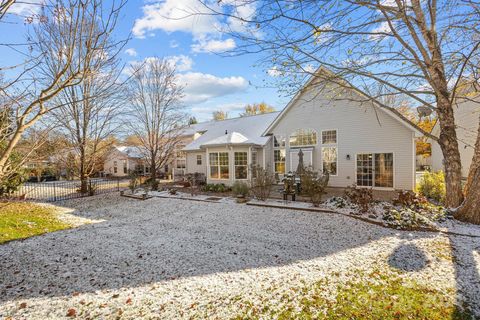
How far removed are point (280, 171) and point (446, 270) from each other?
38.0 feet

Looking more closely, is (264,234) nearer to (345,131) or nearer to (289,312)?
(289,312)

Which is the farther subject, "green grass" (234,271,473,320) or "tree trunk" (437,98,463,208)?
"tree trunk" (437,98,463,208)

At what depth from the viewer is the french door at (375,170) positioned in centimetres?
1191

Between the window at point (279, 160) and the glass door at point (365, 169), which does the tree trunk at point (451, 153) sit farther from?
the window at point (279, 160)

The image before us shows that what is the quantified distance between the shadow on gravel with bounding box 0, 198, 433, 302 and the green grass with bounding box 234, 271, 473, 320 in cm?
97

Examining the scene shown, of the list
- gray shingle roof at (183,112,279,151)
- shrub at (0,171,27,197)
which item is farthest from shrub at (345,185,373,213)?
shrub at (0,171,27,197)

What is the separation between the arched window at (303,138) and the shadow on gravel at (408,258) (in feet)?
31.5

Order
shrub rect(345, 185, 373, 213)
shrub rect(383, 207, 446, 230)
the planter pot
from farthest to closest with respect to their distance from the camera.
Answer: the planter pot → shrub rect(345, 185, 373, 213) → shrub rect(383, 207, 446, 230)

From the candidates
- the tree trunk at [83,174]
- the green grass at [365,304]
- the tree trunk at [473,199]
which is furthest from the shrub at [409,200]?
the tree trunk at [83,174]

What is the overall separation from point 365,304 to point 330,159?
11.4 m

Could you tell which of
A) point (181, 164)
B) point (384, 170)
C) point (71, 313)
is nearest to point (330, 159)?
point (384, 170)

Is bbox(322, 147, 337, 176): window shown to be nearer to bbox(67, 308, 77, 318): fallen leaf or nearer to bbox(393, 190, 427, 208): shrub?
bbox(393, 190, 427, 208): shrub

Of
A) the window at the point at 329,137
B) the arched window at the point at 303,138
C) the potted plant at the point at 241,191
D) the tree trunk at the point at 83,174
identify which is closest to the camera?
the potted plant at the point at 241,191

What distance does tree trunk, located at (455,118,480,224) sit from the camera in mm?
6547
